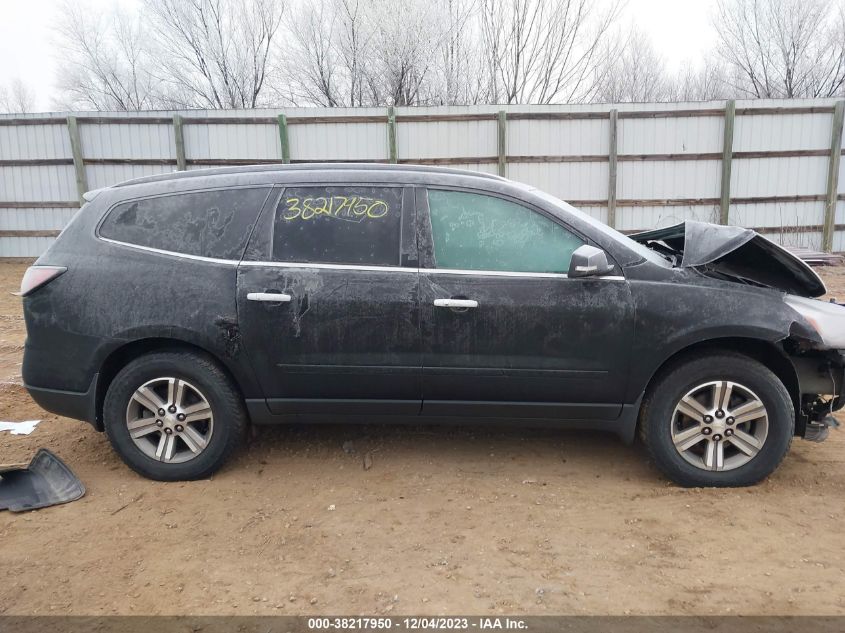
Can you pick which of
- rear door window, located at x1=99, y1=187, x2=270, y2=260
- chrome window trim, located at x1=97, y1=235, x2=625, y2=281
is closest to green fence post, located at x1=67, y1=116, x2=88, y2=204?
rear door window, located at x1=99, y1=187, x2=270, y2=260

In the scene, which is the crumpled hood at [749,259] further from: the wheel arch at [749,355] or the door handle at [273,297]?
the door handle at [273,297]

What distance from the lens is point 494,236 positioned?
350cm

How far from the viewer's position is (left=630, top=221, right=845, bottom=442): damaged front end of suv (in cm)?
333

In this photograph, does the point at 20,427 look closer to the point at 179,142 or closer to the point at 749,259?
the point at 749,259

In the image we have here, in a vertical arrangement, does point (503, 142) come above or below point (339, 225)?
above

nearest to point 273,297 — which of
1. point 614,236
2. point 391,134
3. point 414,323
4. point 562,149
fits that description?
point 414,323

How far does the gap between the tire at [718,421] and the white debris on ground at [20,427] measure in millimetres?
4074

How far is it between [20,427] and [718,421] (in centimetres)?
453

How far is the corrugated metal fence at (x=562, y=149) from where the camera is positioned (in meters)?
12.0

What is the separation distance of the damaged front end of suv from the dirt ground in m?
0.44

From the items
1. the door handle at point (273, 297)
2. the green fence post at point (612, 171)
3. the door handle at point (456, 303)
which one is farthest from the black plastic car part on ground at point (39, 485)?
the green fence post at point (612, 171)

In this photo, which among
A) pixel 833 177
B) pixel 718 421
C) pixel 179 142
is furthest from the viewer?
pixel 179 142

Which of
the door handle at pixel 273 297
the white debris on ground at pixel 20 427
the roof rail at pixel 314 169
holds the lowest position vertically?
the white debris on ground at pixel 20 427

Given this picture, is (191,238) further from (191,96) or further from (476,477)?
(191,96)
